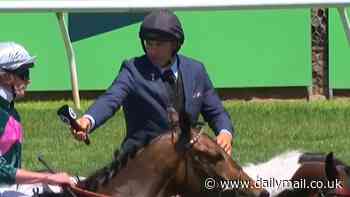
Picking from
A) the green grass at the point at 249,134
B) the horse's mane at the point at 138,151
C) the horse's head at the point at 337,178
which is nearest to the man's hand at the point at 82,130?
the horse's mane at the point at 138,151

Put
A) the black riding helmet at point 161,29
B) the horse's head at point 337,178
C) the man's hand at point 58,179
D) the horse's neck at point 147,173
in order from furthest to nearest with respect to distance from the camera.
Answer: the black riding helmet at point 161,29
the horse's head at point 337,178
the horse's neck at point 147,173
the man's hand at point 58,179

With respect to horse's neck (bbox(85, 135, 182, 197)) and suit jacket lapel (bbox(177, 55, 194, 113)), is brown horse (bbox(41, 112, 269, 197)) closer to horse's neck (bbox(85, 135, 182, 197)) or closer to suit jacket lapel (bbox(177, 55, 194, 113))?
horse's neck (bbox(85, 135, 182, 197))

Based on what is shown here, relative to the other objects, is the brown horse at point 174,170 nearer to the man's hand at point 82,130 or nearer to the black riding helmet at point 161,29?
the man's hand at point 82,130

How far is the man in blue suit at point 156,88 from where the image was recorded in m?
5.38

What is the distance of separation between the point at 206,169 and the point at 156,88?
2.87ft

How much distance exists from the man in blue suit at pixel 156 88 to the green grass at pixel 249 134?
3.23 m

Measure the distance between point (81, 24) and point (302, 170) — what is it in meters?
9.02

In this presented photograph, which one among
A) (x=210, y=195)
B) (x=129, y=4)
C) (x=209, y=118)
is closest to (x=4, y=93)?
(x=210, y=195)

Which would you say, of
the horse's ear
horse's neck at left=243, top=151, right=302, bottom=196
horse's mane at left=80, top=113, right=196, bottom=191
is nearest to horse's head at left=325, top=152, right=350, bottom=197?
the horse's ear

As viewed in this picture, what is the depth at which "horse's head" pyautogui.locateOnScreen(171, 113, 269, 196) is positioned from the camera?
475 cm

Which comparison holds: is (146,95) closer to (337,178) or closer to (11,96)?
(11,96)

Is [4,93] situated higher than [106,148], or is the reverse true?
[4,93]

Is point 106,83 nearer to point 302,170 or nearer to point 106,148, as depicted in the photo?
point 106,148

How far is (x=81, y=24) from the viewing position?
46.6 ft
